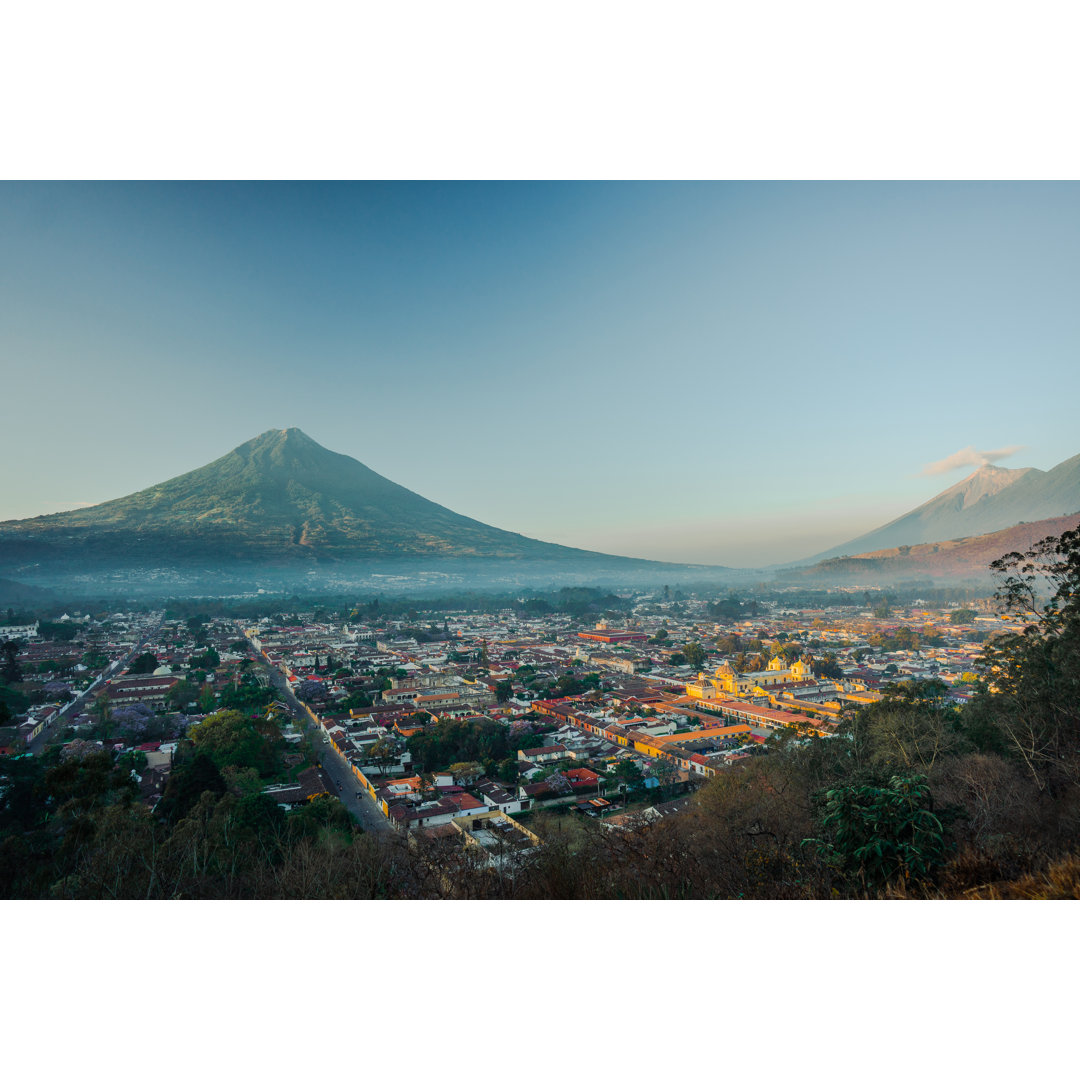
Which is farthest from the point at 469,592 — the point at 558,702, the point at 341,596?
the point at 558,702

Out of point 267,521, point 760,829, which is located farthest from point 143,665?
point 267,521

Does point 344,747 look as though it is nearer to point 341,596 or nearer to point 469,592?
point 341,596

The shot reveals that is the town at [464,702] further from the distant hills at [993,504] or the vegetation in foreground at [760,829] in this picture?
the distant hills at [993,504]

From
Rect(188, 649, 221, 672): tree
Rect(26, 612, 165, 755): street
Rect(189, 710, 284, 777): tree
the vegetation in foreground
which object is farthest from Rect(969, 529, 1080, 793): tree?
Rect(188, 649, 221, 672): tree

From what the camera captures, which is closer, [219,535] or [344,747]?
[344,747]

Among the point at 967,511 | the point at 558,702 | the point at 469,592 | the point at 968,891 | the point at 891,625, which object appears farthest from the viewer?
the point at 469,592

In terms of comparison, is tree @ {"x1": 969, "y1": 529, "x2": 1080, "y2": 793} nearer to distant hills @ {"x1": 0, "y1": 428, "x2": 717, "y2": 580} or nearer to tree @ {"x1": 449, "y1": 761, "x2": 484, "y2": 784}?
tree @ {"x1": 449, "y1": 761, "x2": 484, "y2": 784}
